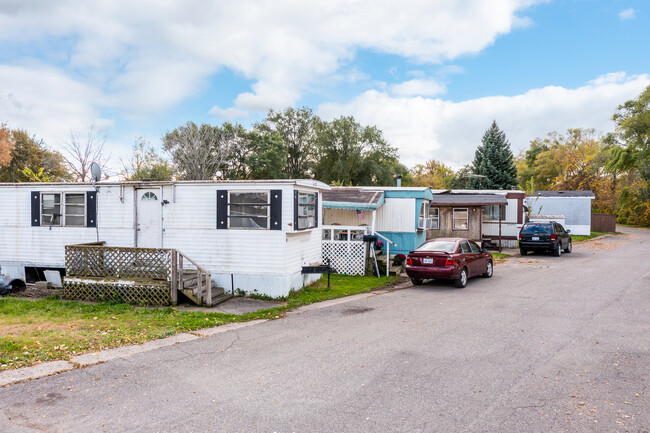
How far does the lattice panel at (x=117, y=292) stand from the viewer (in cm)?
1044

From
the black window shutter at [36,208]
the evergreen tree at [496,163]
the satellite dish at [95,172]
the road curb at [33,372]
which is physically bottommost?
the road curb at [33,372]

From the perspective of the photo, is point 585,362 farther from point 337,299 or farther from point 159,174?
point 159,174

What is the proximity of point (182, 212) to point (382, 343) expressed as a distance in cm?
724

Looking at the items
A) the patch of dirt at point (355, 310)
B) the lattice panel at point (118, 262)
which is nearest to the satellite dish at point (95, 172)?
the lattice panel at point (118, 262)

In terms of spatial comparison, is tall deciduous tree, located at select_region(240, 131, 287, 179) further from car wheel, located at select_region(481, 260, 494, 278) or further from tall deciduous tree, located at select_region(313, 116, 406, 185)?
car wheel, located at select_region(481, 260, 494, 278)

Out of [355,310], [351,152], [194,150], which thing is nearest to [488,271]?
[355,310]

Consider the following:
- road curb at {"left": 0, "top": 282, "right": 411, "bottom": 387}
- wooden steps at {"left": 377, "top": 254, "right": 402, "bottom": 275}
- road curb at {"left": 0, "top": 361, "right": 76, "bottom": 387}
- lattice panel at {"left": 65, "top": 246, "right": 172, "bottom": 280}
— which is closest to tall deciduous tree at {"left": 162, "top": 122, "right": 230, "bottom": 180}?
wooden steps at {"left": 377, "top": 254, "right": 402, "bottom": 275}

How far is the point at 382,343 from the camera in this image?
24.1 feet

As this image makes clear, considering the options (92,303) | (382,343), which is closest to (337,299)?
(382,343)

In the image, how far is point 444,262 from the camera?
1280 centimetres

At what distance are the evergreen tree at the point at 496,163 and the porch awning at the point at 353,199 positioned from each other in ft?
89.3

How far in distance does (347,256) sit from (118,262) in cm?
766

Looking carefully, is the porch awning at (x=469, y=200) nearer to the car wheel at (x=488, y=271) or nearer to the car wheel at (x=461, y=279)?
the car wheel at (x=488, y=271)

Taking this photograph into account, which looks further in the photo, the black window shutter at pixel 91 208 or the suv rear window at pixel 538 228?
the suv rear window at pixel 538 228
